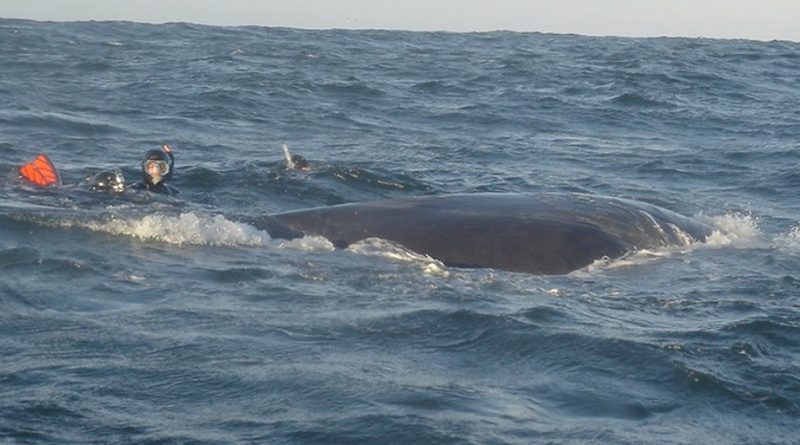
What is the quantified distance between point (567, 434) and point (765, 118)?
65.9 feet

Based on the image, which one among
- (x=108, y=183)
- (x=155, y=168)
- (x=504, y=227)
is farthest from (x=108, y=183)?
(x=504, y=227)

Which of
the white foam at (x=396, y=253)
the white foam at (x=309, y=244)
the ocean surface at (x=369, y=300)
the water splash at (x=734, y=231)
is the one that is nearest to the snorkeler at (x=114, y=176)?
the ocean surface at (x=369, y=300)

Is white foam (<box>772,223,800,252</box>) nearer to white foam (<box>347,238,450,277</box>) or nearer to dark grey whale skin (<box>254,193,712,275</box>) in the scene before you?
dark grey whale skin (<box>254,193,712,275</box>)

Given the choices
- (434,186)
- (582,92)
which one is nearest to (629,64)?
(582,92)

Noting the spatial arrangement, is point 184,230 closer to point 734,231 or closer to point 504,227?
point 504,227

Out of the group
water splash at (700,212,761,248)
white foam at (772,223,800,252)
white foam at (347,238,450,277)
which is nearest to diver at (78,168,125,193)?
white foam at (347,238,450,277)

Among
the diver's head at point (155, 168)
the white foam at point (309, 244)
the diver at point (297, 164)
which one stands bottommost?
the diver at point (297, 164)

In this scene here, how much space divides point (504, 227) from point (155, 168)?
4398 millimetres

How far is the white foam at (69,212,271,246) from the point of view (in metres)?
11.6

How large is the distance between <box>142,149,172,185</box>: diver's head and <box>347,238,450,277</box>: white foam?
369cm

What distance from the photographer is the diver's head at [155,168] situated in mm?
13977

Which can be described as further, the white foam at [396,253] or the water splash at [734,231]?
the water splash at [734,231]

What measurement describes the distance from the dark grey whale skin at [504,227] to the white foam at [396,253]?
6 cm

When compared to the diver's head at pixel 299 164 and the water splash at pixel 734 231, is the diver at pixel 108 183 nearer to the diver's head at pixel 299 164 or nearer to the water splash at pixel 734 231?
the diver's head at pixel 299 164
